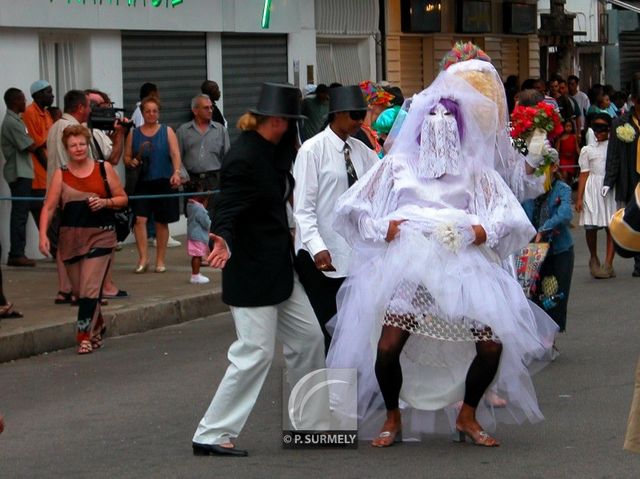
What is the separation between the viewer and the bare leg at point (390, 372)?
24.5 ft

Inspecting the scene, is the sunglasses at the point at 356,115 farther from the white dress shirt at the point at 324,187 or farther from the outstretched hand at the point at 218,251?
the outstretched hand at the point at 218,251

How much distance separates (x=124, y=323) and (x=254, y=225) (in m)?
5.30

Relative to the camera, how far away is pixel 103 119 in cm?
1518

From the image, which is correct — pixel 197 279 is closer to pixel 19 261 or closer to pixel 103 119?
pixel 103 119

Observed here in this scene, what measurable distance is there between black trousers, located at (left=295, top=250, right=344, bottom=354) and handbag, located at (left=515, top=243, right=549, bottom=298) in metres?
1.87

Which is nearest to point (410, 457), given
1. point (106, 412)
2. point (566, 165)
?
point (106, 412)

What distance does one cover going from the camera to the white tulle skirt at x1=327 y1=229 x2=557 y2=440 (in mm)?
7344

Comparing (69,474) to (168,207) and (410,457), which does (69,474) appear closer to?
(410,457)

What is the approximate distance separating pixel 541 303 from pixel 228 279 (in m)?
3.53

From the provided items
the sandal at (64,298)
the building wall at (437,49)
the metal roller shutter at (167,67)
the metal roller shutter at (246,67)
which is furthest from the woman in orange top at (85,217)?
the building wall at (437,49)

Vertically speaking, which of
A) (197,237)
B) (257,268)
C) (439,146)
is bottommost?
(197,237)

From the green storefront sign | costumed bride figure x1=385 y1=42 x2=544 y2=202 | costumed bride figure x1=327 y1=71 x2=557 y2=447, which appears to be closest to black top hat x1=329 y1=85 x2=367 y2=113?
costumed bride figure x1=385 y1=42 x2=544 y2=202

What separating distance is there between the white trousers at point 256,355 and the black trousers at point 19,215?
8.41m

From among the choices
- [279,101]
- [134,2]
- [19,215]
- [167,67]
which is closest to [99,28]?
[134,2]
